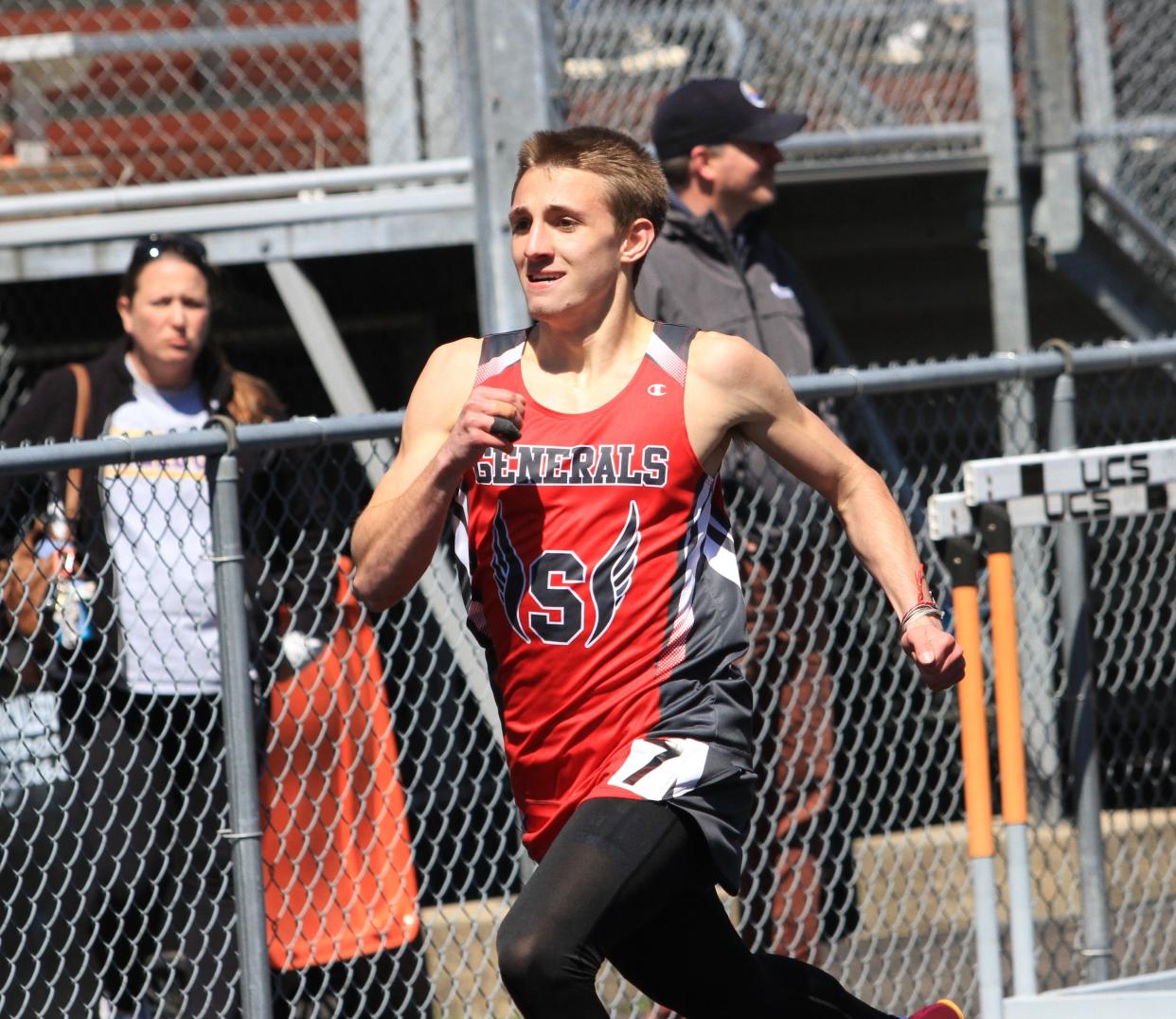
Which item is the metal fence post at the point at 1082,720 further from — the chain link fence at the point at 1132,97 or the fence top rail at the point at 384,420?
the chain link fence at the point at 1132,97

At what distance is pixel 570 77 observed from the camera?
6289 millimetres

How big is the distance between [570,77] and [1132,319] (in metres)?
2.42

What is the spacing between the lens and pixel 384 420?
405 cm

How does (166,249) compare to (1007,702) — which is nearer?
(1007,702)

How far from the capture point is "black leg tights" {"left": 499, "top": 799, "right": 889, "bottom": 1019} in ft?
9.47

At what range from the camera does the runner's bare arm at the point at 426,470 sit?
2.89 metres

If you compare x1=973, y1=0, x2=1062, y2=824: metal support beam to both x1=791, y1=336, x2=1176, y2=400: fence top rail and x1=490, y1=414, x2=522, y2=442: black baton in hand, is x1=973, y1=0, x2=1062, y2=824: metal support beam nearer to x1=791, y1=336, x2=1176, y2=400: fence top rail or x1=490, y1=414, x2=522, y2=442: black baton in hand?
x1=791, y1=336, x2=1176, y2=400: fence top rail

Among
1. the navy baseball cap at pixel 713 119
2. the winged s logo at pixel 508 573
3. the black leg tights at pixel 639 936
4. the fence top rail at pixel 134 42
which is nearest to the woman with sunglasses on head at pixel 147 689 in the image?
the winged s logo at pixel 508 573

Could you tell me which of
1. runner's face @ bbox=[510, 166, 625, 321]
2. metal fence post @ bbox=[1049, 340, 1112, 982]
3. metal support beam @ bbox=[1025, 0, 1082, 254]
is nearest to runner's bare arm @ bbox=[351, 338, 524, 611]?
runner's face @ bbox=[510, 166, 625, 321]

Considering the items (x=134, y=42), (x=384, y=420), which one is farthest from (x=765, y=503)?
(x=134, y=42)

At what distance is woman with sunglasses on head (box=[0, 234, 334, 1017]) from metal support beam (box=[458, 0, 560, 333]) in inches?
46.9

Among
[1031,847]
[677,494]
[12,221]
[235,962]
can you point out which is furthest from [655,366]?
[12,221]

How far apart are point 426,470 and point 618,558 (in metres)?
0.38

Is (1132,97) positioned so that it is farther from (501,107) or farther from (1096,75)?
(501,107)
